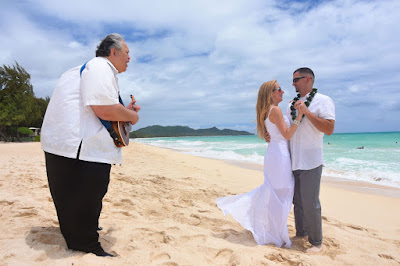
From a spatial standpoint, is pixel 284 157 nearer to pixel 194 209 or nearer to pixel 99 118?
pixel 194 209

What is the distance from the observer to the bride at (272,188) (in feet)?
9.83

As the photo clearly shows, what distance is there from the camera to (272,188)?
310 cm

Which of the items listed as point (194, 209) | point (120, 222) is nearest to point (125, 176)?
point (194, 209)

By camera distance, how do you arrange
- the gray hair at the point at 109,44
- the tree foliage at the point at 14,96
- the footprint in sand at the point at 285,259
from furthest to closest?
the tree foliage at the point at 14,96
the footprint in sand at the point at 285,259
the gray hair at the point at 109,44

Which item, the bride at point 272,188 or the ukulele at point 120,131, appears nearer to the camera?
the ukulele at point 120,131

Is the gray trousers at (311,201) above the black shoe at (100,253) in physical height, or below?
above

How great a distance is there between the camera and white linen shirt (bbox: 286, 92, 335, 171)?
2.92 m

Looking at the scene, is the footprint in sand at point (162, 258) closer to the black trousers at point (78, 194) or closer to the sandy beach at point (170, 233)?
the sandy beach at point (170, 233)

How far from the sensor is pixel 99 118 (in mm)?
2170

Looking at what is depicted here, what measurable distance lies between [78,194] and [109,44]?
49.7 inches

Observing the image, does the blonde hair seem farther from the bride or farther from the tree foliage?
the tree foliage

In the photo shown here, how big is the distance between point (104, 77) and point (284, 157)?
Answer: 6.88ft

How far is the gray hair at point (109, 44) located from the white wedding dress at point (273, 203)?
184 cm

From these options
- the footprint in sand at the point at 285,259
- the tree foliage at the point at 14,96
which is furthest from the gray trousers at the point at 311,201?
the tree foliage at the point at 14,96
